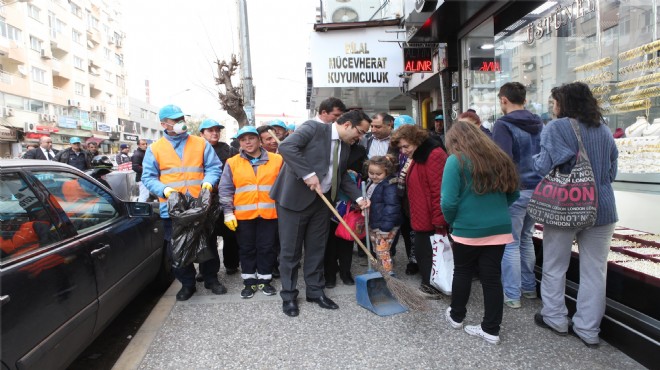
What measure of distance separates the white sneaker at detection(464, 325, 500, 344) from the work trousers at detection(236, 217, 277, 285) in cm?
190

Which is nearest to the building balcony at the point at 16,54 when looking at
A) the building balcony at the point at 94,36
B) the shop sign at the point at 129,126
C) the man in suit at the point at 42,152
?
the building balcony at the point at 94,36

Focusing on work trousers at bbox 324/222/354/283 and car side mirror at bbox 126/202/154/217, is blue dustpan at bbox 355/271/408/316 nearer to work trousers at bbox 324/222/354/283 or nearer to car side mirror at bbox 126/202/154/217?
work trousers at bbox 324/222/354/283

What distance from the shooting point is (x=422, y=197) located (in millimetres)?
3549

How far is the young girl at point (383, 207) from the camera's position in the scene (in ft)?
12.8

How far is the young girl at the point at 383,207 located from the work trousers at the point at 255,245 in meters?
1.02

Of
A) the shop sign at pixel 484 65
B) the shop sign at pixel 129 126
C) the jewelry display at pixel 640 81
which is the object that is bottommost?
the jewelry display at pixel 640 81

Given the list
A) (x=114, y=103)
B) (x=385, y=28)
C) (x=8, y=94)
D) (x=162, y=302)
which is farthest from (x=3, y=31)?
(x=162, y=302)

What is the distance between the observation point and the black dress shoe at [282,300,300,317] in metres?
3.37

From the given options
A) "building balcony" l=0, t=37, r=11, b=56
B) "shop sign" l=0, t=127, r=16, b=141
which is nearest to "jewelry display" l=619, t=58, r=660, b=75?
"shop sign" l=0, t=127, r=16, b=141

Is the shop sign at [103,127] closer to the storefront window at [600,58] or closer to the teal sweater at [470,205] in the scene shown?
the storefront window at [600,58]

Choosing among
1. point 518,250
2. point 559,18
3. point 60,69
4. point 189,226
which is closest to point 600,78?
point 559,18

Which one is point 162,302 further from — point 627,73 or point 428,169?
point 627,73

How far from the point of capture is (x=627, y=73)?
4301 millimetres

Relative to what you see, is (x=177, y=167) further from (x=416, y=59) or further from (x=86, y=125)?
(x=86, y=125)
